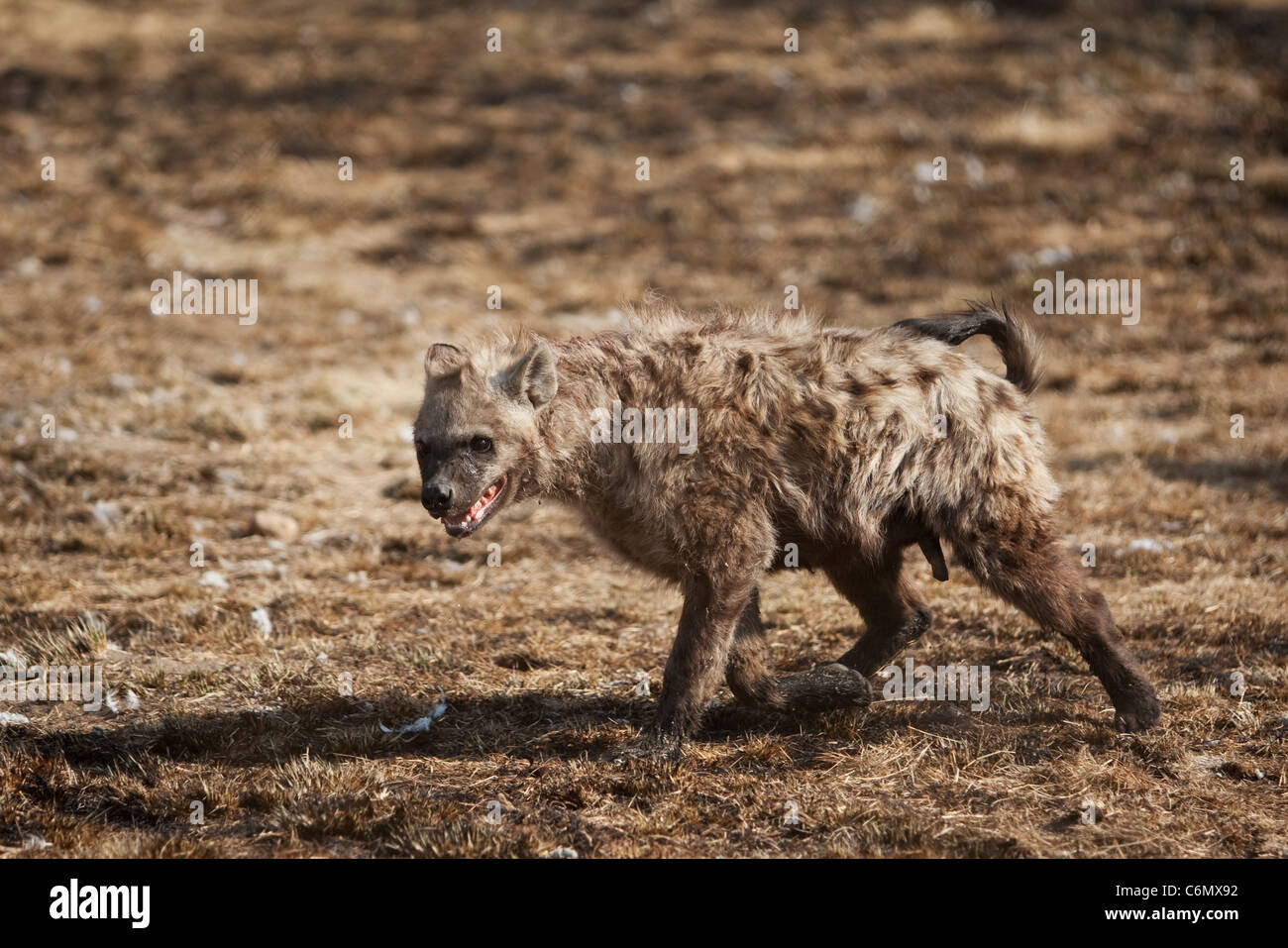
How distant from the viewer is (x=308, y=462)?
9484 millimetres

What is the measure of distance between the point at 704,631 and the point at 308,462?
199 inches

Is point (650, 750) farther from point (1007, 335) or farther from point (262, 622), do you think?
point (262, 622)

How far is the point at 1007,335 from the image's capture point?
5.78 m

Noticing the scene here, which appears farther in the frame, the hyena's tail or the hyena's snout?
the hyena's tail

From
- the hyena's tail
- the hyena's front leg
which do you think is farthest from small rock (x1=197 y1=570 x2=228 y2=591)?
the hyena's tail

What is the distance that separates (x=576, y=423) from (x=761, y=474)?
794mm

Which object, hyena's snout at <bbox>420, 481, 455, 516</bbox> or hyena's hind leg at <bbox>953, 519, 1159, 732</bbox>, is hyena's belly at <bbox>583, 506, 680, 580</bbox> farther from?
hyena's hind leg at <bbox>953, 519, 1159, 732</bbox>

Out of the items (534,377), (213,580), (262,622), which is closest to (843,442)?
(534,377)

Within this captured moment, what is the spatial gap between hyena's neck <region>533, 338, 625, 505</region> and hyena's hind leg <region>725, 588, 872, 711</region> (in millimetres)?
873

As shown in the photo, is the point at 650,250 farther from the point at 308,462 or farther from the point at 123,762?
the point at 123,762

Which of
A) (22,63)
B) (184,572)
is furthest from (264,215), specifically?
(184,572)

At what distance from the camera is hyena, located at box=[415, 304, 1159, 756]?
5258 millimetres

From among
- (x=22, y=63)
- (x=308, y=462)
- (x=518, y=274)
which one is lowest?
(x=308, y=462)

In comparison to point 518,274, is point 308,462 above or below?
below
